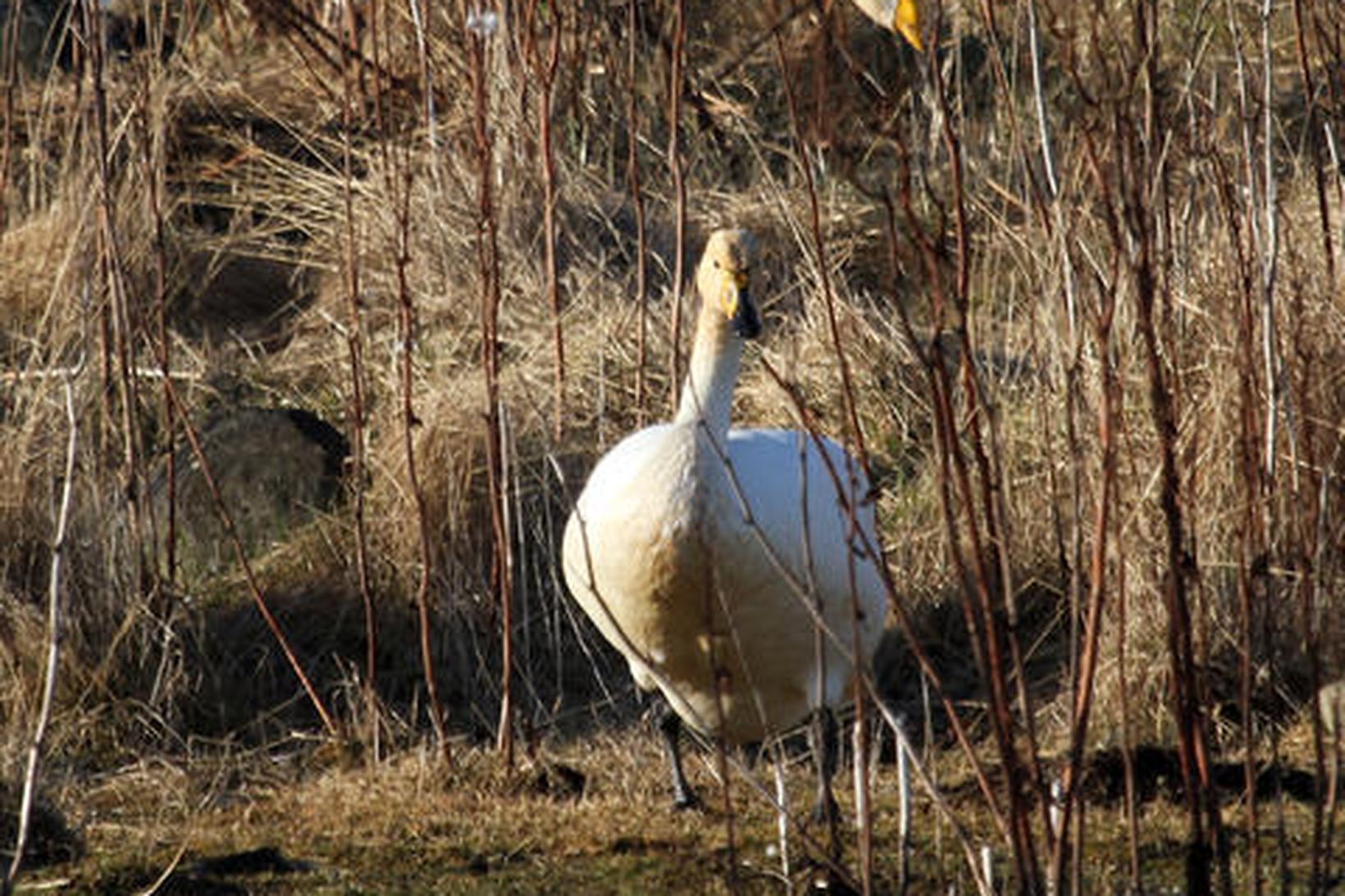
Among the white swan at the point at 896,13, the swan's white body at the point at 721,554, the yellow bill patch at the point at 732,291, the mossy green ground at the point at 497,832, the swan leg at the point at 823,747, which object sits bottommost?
the mossy green ground at the point at 497,832

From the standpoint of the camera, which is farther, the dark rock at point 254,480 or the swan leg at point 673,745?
the dark rock at point 254,480

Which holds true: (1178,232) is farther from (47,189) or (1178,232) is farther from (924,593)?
(47,189)

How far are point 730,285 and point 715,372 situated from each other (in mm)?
198

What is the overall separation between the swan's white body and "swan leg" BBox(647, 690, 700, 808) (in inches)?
7.1

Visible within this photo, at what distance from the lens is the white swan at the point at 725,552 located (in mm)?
5070

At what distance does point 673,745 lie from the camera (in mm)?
5715

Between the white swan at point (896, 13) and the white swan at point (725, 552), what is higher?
the white swan at point (896, 13)

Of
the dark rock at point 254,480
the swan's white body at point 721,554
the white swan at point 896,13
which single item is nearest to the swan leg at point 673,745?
the swan's white body at point 721,554

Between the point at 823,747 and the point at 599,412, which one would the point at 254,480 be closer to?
the point at 599,412

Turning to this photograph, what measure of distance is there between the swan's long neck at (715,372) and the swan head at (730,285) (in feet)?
0.10

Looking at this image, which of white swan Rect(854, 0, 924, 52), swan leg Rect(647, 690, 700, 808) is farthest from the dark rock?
white swan Rect(854, 0, 924, 52)

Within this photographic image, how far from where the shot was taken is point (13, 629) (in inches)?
240

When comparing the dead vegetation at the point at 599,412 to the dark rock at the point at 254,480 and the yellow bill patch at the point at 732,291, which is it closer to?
the dark rock at the point at 254,480

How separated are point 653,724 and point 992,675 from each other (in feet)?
11.0
